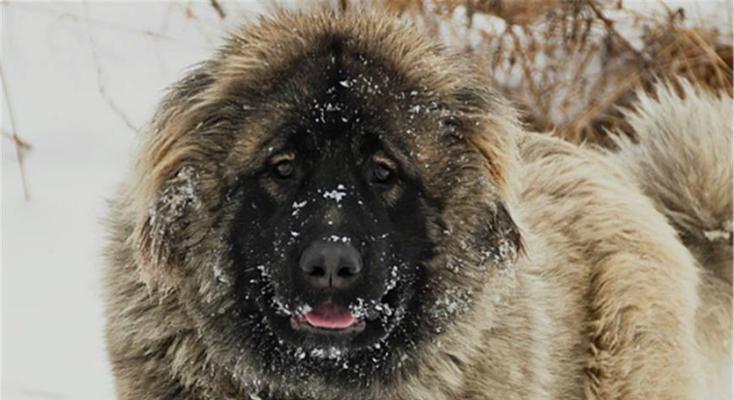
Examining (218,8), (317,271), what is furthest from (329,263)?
(218,8)

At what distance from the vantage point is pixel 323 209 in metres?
3.30

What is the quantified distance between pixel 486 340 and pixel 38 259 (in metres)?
2.73

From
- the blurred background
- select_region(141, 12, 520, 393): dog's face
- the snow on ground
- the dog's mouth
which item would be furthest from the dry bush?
the dog's mouth

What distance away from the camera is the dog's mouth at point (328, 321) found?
133 inches

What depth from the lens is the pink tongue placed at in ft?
11.1

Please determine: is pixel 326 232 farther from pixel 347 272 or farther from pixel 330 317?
pixel 330 317

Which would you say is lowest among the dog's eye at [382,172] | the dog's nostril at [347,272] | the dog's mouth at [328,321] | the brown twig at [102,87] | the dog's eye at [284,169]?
the dog's mouth at [328,321]

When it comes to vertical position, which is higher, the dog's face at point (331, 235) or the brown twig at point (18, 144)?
the brown twig at point (18, 144)

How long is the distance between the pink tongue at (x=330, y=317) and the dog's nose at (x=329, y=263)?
12 centimetres

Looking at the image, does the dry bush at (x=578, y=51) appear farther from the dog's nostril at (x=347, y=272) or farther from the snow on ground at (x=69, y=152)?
the dog's nostril at (x=347, y=272)

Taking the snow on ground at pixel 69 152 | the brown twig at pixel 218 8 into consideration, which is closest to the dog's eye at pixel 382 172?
the snow on ground at pixel 69 152

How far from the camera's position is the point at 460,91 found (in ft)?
A: 12.0

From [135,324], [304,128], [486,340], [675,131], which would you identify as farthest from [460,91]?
[675,131]

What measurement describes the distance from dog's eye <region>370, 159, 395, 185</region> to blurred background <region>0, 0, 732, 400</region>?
2948mm
